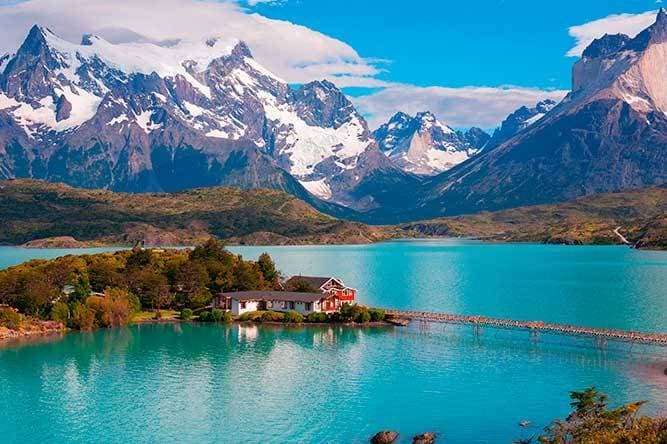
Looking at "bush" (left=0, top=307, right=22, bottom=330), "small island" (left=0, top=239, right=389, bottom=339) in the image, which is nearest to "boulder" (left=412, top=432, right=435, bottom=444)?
"small island" (left=0, top=239, right=389, bottom=339)

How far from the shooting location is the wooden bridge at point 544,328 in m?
95.6

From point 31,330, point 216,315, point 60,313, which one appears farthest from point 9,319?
point 216,315

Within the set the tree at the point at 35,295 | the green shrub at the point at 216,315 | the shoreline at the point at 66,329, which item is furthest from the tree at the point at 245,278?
the tree at the point at 35,295

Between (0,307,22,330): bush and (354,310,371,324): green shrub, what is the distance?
49514 mm

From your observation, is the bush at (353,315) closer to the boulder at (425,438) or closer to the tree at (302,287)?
the tree at (302,287)

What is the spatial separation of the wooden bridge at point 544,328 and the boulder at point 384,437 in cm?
4889

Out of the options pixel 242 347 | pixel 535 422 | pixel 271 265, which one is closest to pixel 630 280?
pixel 271 265

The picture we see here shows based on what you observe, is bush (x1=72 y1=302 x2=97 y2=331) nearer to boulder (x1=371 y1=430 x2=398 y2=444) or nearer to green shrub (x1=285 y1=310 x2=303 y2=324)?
green shrub (x1=285 y1=310 x2=303 y2=324)

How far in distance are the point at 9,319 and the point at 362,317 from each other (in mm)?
51601

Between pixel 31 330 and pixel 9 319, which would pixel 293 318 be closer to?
pixel 31 330

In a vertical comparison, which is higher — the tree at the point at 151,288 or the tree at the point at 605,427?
the tree at the point at 151,288

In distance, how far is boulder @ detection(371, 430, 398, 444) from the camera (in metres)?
58.6

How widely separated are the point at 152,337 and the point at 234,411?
138 feet

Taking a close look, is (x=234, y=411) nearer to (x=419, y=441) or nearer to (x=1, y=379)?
(x=419, y=441)
